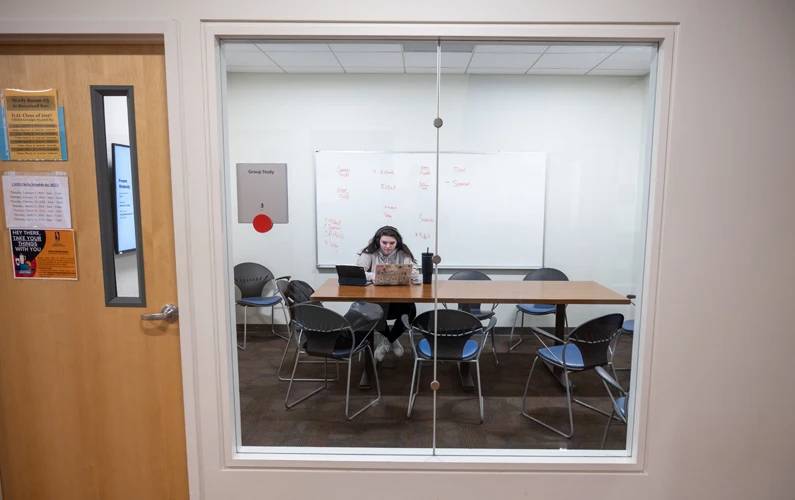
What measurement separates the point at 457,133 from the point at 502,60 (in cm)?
42

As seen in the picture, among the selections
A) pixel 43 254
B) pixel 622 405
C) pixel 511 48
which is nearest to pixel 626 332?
pixel 622 405

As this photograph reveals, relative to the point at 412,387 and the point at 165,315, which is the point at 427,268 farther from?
the point at 165,315

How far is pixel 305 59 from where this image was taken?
5.74ft

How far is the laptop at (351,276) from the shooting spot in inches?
76.1

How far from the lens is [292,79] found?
1.83 m

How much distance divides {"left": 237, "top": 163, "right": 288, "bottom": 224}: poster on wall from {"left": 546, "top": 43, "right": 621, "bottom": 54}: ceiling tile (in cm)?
137

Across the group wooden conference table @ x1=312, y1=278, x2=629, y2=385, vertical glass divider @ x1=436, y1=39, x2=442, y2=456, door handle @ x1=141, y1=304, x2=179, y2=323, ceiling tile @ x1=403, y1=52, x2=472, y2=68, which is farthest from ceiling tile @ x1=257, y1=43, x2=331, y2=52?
door handle @ x1=141, y1=304, x2=179, y2=323

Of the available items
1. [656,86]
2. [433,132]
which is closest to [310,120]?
[433,132]

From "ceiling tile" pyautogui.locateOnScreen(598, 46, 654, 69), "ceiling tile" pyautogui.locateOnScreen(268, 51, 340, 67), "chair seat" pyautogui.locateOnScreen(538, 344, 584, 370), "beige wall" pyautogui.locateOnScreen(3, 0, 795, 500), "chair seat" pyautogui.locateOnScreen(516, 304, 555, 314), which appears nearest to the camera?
"beige wall" pyautogui.locateOnScreen(3, 0, 795, 500)

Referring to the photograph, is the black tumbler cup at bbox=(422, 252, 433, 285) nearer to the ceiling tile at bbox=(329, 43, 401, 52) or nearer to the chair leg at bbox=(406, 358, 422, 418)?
the chair leg at bbox=(406, 358, 422, 418)

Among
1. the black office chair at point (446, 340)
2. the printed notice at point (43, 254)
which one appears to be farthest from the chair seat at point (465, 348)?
the printed notice at point (43, 254)

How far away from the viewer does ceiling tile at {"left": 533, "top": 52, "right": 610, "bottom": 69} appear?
1.79 metres

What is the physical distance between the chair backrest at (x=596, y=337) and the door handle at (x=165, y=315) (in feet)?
6.64

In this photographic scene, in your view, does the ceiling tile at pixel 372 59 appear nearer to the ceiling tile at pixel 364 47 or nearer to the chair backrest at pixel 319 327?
the ceiling tile at pixel 364 47
